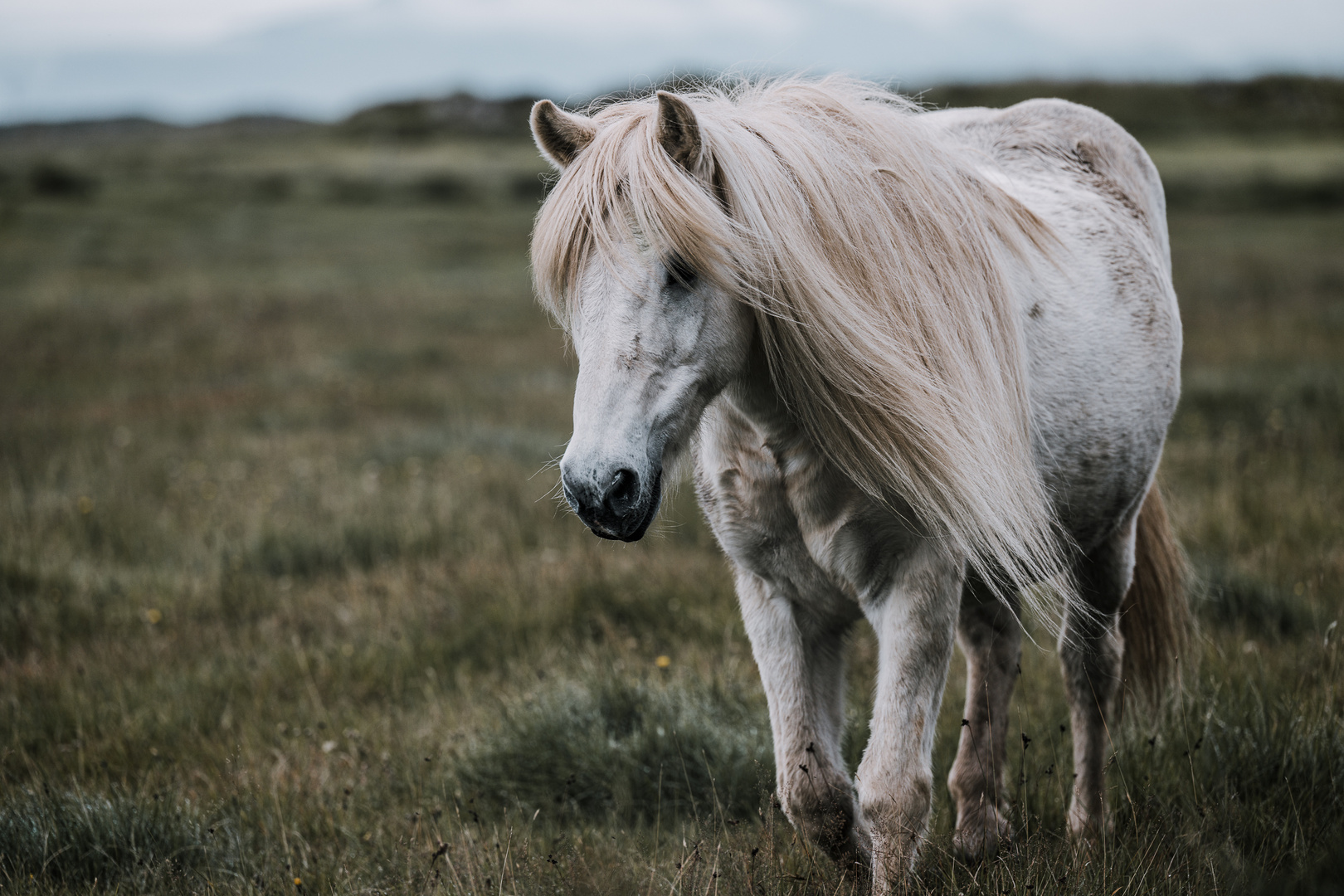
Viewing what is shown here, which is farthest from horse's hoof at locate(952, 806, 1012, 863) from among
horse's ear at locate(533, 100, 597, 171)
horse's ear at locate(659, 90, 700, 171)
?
horse's ear at locate(533, 100, 597, 171)

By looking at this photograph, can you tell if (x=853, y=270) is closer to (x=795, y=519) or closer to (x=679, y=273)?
(x=679, y=273)

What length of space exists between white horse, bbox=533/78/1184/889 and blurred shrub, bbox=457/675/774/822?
1.86 feet

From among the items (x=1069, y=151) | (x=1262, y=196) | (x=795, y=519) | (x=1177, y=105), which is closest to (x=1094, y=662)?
(x=795, y=519)

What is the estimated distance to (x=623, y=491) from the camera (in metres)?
1.71

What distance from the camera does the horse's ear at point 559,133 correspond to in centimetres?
204

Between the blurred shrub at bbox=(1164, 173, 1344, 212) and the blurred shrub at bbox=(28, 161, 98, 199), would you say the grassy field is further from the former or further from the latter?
the blurred shrub at bbox=(28, 161, 98, 199)

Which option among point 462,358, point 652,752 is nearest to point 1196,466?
point 652,752

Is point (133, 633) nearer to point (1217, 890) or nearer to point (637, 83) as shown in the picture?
point (637, 83)

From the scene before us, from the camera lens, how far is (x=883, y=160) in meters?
2.12

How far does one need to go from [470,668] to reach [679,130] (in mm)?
2689

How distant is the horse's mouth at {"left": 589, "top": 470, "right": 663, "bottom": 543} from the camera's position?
67.9 inches

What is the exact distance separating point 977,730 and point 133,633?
12.0 ft

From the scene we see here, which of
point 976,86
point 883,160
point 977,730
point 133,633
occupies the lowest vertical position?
point 133,633

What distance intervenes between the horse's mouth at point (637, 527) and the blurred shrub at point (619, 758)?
1206mm
